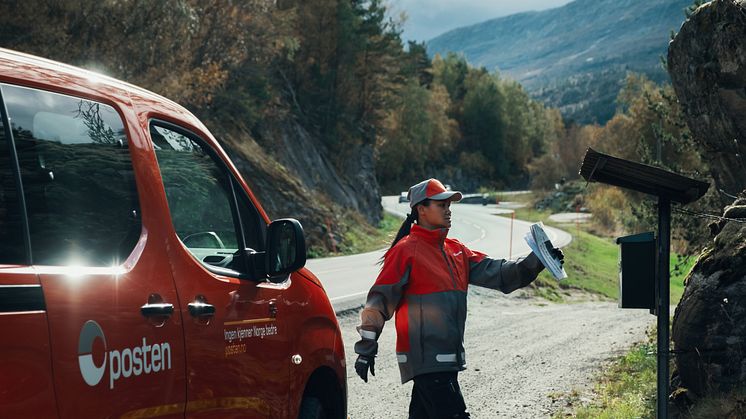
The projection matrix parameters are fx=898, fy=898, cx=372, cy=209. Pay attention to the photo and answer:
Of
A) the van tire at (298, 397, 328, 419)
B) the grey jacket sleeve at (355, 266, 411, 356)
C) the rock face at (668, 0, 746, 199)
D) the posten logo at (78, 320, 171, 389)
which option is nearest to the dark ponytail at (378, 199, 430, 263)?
the grey jacket sleeve at (355, 266, 411, 356)

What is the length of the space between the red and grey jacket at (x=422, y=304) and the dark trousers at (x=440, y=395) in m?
0.05

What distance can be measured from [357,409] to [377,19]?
144 feet

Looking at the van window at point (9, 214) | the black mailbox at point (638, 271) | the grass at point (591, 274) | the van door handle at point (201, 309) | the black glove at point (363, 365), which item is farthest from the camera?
the grass at point (591, 274)

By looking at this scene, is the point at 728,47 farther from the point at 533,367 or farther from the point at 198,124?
the point at 198,124

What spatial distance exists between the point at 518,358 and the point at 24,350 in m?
10.5

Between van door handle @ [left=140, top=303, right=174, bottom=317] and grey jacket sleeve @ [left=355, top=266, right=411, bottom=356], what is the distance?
1910 mm

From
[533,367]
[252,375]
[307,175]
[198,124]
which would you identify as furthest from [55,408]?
[307,175]

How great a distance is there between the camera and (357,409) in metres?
9.14

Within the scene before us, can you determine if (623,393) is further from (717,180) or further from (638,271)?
(638,271)

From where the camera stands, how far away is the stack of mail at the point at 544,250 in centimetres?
532

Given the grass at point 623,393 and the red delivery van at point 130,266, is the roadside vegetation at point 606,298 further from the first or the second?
the red delivery van at point 130,266

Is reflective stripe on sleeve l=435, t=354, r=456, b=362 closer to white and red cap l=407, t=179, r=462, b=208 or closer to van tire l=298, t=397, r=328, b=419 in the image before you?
van tire l=298, t=397, r=328, b=419

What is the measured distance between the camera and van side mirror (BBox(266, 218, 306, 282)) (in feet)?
14.4

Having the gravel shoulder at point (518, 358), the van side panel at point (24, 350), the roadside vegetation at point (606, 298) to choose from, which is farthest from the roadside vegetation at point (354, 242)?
the van side panel at point (24, 350)
